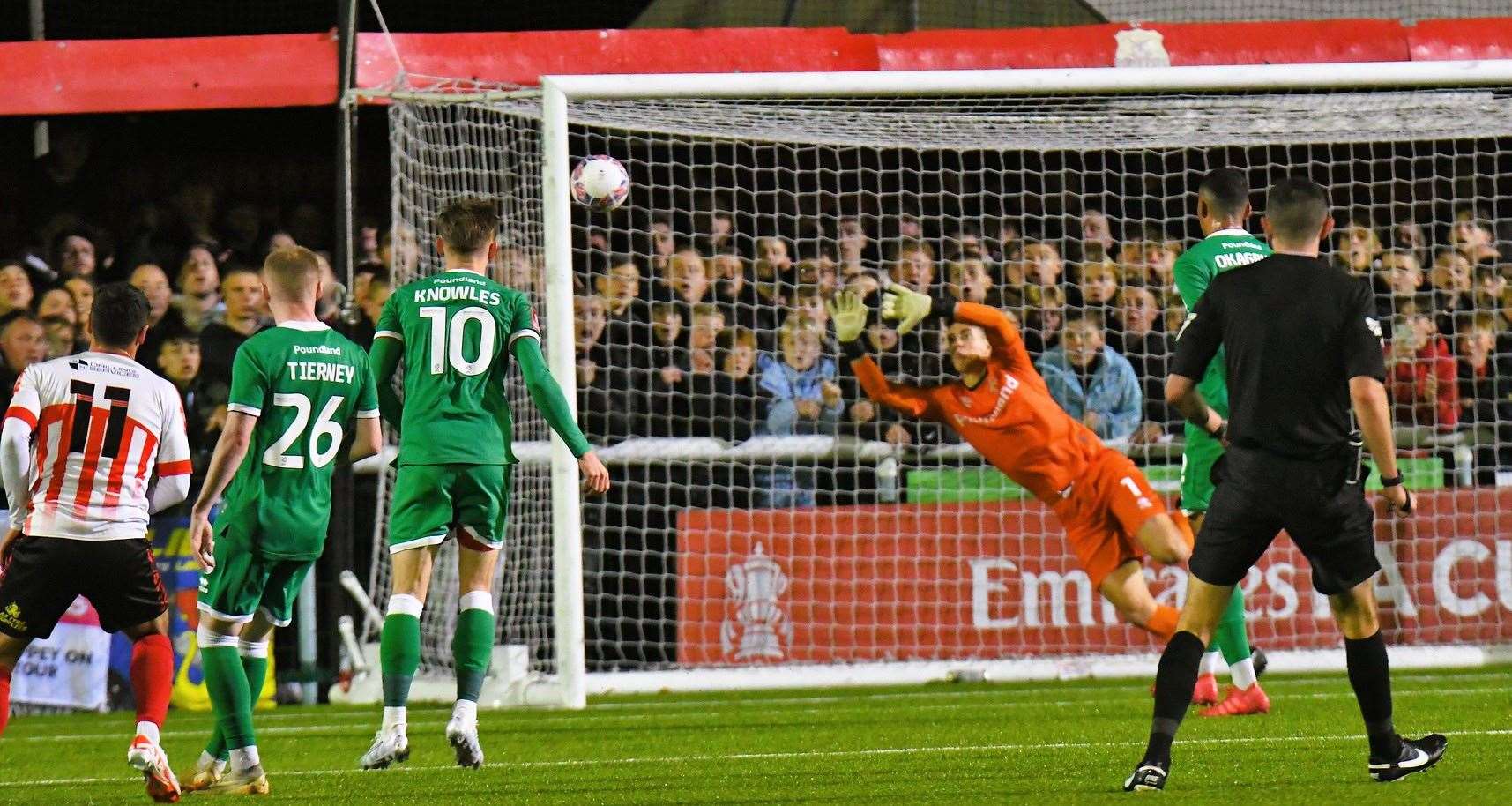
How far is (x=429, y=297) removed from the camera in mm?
6422

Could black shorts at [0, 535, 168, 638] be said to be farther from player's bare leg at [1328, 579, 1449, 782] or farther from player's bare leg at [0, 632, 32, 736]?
player's bare leg at [1328, 579, 1449, 782]

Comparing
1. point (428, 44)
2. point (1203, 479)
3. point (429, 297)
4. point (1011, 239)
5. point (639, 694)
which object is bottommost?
point (639, 694)

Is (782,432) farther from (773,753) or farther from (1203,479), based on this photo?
(773,753)

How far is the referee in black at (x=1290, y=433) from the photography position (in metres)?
4.89

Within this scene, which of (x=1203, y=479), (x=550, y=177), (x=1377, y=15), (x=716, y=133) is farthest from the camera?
(x=1377, y=15)

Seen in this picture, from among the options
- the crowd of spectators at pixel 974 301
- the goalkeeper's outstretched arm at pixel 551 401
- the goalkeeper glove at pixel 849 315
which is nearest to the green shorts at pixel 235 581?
the goalkeeper's outstretched arm at pixel 551 401

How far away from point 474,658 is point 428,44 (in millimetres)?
5258

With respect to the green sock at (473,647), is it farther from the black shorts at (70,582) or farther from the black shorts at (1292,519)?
the black shorts at (1292,519)

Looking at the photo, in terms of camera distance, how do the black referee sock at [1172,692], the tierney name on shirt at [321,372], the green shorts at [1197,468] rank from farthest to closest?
the green shorts at [1197,468] → the tierney name on shirt at [321,372] → the black referee sock at [1172,692]

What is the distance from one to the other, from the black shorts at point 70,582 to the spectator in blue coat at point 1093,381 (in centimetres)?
595

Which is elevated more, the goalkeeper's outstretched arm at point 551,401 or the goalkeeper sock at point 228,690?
the goalkeeper's outstretched arm at point 551,401

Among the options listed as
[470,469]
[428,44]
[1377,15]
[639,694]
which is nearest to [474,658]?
[470,469]

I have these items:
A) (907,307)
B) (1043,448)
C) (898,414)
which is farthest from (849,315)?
(898,414)

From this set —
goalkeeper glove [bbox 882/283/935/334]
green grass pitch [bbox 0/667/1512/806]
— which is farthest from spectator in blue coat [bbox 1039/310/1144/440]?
goalkeeper glove [bbox 882/283/935/334]
